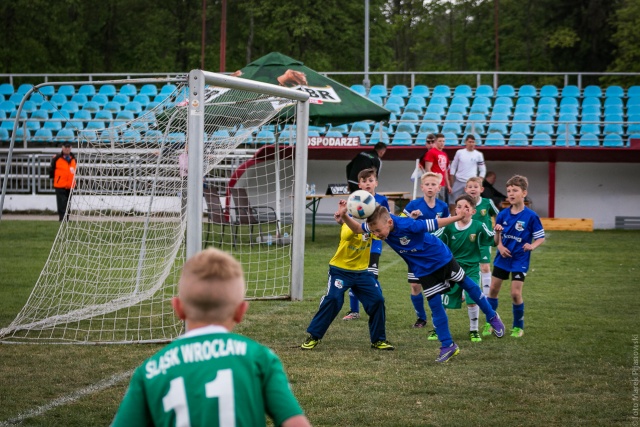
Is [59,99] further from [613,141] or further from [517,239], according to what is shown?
[517,239]

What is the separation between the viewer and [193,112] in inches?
282

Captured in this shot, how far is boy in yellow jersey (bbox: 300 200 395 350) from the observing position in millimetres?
7461

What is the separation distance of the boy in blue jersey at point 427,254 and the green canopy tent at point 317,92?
809cm

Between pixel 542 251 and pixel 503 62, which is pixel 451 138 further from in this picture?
pixel 503 62

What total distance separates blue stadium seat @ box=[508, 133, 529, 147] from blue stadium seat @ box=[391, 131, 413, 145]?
264 centimetres

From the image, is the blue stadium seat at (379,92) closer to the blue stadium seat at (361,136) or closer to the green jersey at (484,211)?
the blue stadium seat at (361,136)

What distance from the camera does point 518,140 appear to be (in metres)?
22.5

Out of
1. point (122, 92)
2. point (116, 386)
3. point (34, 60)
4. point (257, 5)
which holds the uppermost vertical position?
point (257, 5)

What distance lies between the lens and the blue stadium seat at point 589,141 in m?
22.5

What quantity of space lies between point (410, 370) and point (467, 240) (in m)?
2.05

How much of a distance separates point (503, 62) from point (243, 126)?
103ft

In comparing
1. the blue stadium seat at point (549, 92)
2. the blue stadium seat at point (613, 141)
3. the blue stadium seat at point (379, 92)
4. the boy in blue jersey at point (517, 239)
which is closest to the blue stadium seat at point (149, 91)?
the blue stadium seat at point (379, 92)

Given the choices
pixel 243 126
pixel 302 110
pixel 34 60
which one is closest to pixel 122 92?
pixel 34 60

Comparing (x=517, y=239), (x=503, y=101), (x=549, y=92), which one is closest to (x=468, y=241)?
(x=517, y=239)
